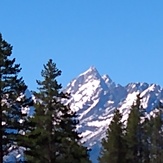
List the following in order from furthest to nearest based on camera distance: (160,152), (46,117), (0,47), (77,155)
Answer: (160,152)
(77,155)
(46,117)
(0,47)

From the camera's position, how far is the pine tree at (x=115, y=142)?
89.1 meters

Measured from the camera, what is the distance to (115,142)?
90.3 metres

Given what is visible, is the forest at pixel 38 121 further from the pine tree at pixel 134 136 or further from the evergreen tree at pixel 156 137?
the evergreen tree at pixel 156 137

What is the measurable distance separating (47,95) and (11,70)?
10774 mm

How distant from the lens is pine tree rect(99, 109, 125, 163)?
89106 millimetres

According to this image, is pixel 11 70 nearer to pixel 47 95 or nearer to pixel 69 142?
pixel 47 95

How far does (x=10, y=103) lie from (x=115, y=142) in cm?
4901

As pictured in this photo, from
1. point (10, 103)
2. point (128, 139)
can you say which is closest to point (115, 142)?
point (128, 139)

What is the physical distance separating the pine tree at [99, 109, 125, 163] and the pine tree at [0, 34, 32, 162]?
150ft

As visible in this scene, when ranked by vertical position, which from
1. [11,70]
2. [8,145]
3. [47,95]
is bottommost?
[8,145]

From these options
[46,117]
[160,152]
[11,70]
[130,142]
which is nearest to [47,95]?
[46,117]

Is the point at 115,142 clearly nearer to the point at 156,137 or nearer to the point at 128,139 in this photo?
the point at 128,139

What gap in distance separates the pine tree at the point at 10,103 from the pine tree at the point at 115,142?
45666 mm

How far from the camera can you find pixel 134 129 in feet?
298
